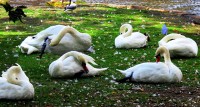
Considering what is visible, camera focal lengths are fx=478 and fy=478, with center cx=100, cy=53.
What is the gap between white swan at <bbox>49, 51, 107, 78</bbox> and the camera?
8.93 m

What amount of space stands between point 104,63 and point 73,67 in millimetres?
1609

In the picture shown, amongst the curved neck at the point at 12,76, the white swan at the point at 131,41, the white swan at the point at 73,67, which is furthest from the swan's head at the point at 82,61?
the white swan at the point at 131,41

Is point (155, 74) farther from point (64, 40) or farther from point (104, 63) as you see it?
point (64, 40)

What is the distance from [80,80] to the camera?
888cm

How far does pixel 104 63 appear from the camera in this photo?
10508 millimetres

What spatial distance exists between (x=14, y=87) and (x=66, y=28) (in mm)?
3298

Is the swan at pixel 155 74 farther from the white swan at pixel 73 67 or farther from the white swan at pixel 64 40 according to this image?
the white swan at pixel 64 40

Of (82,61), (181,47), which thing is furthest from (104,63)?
(181,47)

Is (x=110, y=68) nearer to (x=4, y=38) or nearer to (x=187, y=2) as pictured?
(x=4, y=38)

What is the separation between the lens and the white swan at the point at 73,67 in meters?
8.93

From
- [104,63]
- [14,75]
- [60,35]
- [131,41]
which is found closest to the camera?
[14,75]

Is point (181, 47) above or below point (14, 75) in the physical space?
below

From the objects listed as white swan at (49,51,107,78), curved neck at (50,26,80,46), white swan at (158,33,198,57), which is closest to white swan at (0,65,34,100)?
white swan at (49,51,107,78)

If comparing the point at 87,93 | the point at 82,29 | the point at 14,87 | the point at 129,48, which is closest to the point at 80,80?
the point at 87,93
